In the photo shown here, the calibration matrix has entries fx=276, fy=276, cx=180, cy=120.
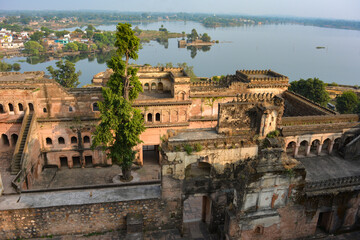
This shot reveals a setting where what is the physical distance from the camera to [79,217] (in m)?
16.0

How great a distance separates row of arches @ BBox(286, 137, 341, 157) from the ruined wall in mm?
11647

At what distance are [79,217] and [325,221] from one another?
15.2m

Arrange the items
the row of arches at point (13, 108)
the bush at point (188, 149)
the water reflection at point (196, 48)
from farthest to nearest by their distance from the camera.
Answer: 1. the water reflection at point (196, 48)
2. the row of arches at point (13, 108)
3. the bush at point (188, 149)

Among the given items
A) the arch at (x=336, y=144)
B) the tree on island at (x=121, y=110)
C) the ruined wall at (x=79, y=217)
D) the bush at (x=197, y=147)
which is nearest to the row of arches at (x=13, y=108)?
the tree on island at (x=121, y=110)

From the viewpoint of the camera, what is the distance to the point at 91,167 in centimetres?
2789

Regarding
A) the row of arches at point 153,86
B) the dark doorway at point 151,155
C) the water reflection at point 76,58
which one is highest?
the row of arches at point 153,86

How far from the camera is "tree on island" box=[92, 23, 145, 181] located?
68.8 ft

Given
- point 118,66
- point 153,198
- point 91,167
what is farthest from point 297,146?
point 91,167

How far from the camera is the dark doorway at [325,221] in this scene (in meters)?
17.2

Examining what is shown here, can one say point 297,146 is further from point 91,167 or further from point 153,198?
point 91,167

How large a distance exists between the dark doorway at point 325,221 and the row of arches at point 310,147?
5857mm

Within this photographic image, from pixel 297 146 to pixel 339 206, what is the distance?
6.45 m

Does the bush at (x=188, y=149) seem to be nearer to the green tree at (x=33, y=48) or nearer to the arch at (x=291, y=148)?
the arch at (x=291, y=148)

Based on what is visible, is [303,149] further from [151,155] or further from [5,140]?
[5,140]
